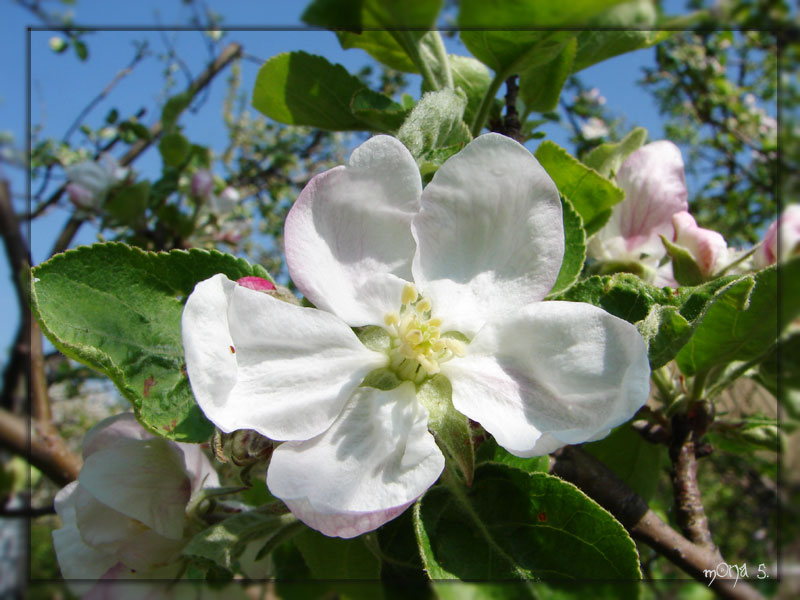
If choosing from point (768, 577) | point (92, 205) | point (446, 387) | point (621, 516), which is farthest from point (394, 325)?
point (92, 205)

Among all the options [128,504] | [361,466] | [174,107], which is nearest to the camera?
[361,466]

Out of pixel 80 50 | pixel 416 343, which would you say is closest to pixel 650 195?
pixel 416 343

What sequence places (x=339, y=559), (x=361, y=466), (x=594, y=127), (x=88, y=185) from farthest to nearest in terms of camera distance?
(x=594, y=127)
(x=88, y=185)
(x=339, y=559)
(x=361, y=466)

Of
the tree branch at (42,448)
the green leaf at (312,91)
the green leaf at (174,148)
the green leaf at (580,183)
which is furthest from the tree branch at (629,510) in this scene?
the green leaf at (174,148)

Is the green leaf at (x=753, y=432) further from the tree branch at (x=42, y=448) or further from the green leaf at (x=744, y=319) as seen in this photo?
the tree branch at (x=42, y=448)

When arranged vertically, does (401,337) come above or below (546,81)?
below

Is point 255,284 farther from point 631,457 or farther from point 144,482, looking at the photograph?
point 631,457

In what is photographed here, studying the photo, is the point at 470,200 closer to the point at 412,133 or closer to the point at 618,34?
the point at 412,133
